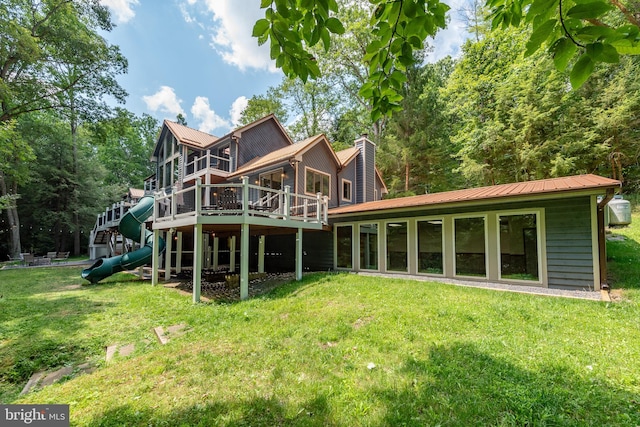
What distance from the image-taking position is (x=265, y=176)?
1364 cm

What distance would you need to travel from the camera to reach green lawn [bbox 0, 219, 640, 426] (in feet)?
8.86

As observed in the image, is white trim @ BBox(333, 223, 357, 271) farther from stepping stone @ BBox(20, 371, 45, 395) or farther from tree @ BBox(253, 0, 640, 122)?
tree @ BBox(253, 0, 640, 122)

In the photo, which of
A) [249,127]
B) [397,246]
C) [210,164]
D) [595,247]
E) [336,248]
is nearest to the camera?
[595,247]

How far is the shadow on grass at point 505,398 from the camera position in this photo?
8.15 ft

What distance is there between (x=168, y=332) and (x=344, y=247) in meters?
7.05

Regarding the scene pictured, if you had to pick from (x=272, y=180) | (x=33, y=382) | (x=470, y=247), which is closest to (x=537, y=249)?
(x=470, y=247)

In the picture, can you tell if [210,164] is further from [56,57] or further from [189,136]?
[56,57]

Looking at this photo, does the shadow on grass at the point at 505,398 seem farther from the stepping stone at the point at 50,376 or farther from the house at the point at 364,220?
the house at the point at 364,220

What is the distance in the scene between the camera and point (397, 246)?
31.6 ft

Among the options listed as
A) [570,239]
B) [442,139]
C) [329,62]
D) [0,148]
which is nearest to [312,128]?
[329,62]

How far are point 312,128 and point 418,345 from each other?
1000 inches

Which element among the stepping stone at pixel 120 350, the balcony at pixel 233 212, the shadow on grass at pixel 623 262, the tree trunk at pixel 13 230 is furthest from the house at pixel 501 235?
the tree trunk at pixel 13 230

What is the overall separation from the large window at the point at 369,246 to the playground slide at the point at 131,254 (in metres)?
7.72

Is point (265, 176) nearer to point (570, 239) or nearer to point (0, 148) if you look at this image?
point (0, 148)
